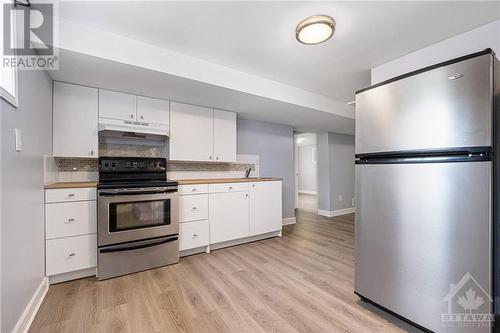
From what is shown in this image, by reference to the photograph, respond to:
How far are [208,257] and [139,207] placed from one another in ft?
3.37

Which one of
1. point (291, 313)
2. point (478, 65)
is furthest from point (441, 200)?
point (291, 313)

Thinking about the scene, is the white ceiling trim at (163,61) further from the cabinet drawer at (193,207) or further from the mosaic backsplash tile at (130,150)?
the cabinet drawer at (193,207)

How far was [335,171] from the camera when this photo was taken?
530 cm

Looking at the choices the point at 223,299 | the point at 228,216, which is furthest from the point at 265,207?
the point at 223,299

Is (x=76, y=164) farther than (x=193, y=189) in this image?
No

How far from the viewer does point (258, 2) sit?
1.53 m

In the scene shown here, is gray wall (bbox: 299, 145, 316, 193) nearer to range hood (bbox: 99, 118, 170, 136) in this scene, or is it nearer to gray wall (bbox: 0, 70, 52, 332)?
range hood (bbox: 99, 118, 170, 136)

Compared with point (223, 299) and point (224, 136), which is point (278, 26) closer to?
point (224, 136)

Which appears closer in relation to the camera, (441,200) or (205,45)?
(441,200)

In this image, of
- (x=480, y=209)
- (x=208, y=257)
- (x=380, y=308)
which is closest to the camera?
(x=480, y=209)

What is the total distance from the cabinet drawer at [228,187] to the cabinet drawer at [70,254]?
1.34 m

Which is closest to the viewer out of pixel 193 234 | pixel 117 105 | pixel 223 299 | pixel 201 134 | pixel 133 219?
pixel 223 299

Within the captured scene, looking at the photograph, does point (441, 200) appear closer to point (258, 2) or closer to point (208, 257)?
point (258, 2)

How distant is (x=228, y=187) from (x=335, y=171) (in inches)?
129
